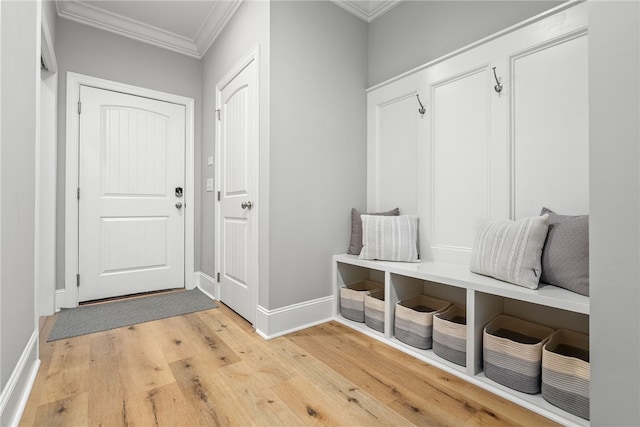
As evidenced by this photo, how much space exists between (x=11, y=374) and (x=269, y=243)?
1241 mm

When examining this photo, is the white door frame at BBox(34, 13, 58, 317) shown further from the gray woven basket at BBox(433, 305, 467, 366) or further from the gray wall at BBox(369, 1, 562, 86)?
the gray woven basket at BBox(433, 305, 467, 366)

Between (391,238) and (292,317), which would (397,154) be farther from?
(292,317)

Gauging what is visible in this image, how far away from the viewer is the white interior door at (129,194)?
262cm

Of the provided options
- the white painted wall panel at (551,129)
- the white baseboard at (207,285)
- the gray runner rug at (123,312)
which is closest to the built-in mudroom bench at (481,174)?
the white painted wall panel at (551,129)

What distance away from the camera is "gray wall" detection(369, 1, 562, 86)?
1725mm

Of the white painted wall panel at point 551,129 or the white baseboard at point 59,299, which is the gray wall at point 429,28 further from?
the white baseboard at point 59,299

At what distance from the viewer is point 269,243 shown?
76.6 inches

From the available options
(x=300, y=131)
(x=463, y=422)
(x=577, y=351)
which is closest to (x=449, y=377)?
(x=463, y=422)

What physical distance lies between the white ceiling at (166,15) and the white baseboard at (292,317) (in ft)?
7.41

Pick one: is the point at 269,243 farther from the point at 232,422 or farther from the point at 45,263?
the point at 45,263

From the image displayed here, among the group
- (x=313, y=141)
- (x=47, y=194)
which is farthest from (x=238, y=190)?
(x=47, y=194)

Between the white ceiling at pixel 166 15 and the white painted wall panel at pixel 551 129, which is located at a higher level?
the white ceiling at pixel 166 15

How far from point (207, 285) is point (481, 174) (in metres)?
2.53

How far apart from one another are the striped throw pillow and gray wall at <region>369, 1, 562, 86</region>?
116 centimetres
